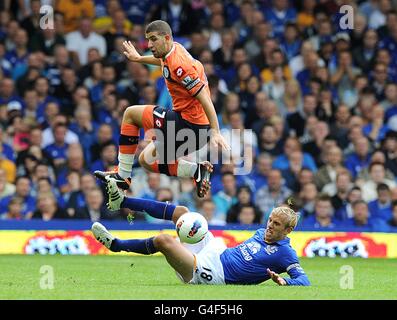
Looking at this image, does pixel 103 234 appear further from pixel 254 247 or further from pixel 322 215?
pixel 322 215

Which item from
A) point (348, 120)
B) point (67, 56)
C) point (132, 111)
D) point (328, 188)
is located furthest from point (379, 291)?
point (67, 56)

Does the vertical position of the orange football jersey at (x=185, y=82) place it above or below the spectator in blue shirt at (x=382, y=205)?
above

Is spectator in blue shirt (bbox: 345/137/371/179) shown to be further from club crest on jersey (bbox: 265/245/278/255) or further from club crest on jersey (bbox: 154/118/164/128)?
club crest on jersey (bbox: 265/245/278/255)

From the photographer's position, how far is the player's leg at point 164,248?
10891 millimetres

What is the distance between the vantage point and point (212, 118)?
11383 mm

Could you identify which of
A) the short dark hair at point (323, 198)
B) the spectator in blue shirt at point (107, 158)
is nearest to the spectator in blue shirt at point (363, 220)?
the short dark hair at point (323, 198)

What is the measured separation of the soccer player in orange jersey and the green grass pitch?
120cm

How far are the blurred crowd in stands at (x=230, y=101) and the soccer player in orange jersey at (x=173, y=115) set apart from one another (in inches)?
168

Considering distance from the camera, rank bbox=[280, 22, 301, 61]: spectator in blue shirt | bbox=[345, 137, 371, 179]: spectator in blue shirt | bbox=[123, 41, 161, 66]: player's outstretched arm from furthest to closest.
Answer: bbox=[280, 22, 301, 61]: spectator in blue shirt
bbox=[345, 137, 371, 179]: spectator in blue shirt
bbox=[123, 41, 161, 66]: player's outstretched arm

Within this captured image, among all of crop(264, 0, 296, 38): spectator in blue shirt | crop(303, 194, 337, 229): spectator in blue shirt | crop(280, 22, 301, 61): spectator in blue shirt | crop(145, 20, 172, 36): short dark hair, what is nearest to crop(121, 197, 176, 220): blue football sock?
crop(145, 20, 172, 36): short dark hair

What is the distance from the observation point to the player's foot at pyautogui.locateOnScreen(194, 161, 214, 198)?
40.2 feet

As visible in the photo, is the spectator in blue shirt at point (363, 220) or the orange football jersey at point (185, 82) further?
the spectator in blue shirt at point (363, 220)

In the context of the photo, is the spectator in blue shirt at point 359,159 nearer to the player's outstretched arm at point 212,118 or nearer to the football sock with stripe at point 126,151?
the football sock with stripe at point 126,151
